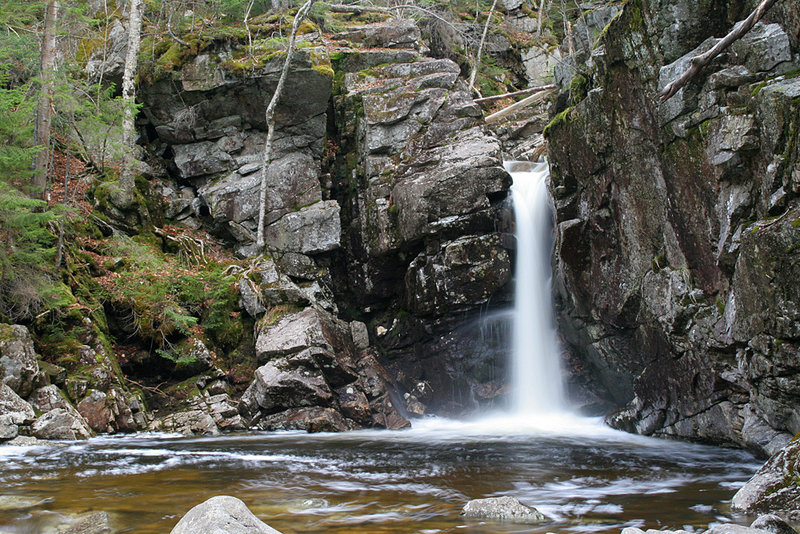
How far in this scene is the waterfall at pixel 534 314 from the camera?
14320 millimetres

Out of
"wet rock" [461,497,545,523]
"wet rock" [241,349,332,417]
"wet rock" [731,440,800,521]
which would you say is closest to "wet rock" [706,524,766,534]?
"wet rock" [731,440,800,521]

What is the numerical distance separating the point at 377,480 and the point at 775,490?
15.0ft

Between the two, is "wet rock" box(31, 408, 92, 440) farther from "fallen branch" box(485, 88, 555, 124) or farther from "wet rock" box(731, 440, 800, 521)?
"fallen branch" box(485, 88, 555, 124)

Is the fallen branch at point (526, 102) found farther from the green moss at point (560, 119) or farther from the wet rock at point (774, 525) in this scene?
the wet rock at point (774, 525)

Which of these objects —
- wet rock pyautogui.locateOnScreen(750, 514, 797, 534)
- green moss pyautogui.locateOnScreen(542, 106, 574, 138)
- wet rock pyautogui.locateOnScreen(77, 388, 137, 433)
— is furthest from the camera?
green moss pyautogui.locateOnScreen(542, 106, 574, 138)

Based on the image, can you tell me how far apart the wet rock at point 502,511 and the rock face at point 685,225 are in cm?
444

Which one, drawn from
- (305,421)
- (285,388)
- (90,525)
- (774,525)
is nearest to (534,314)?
(305,421)

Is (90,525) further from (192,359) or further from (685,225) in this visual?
(685,225)

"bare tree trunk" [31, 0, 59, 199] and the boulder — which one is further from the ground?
"bare tree trunk" [31, 0, 59, 199]

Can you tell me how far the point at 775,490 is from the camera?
5.29 m

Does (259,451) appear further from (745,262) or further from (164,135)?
(164,135)

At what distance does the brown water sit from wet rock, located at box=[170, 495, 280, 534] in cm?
94

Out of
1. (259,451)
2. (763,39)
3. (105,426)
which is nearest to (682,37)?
(763,39)

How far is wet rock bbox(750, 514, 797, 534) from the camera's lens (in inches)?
175
